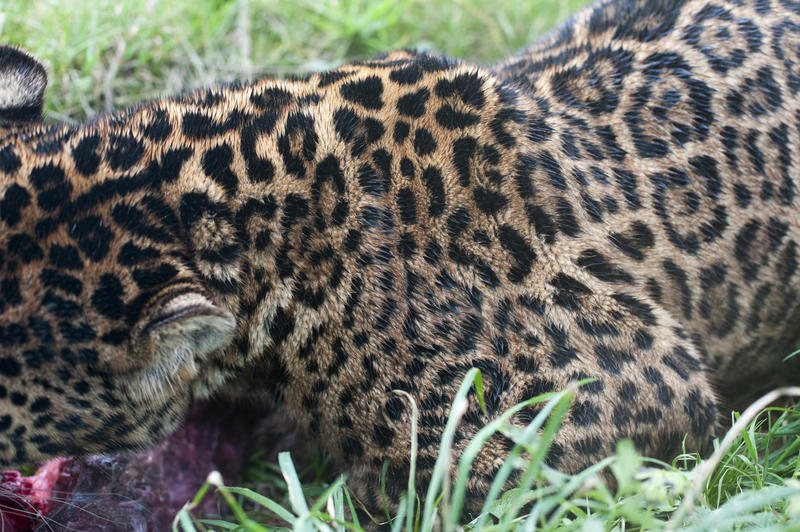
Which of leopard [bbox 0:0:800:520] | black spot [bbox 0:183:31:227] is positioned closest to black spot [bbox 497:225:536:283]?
leopard [bbox 0:0:800:520]

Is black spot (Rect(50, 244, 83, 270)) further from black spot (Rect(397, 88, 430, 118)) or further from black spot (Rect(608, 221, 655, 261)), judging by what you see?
black spot (Rect(608, 221, 655, 261))

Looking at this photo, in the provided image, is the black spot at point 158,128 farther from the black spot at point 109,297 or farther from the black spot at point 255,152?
the black spot at point 109,297

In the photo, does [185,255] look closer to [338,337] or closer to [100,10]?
[338,337]

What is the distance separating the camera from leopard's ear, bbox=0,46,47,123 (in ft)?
9.42

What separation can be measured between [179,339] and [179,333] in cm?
5

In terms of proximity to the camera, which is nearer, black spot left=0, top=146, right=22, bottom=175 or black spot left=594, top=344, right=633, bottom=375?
black spot left=0, top=146, right=22, bottom=175

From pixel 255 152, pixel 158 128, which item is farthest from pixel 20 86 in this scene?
pixel 255 152

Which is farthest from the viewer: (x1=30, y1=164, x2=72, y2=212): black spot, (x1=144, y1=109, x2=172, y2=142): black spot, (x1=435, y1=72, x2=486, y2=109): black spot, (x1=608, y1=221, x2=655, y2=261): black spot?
(x1=608, y1=221, x2=655, y2=261): black spot

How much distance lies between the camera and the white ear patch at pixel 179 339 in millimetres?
2367

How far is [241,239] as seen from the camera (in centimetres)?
265

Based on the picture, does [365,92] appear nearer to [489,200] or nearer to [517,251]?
[489,200]

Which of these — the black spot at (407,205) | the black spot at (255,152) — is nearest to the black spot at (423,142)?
the black spot at (407,205)

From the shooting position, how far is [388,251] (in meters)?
2.75

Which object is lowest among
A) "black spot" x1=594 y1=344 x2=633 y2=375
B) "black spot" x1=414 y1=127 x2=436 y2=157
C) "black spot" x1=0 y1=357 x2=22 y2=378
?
"black spot" x1=594 y1=344 x2=633 y2=375
